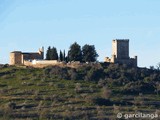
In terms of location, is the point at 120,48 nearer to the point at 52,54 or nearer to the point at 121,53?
the point at 121,53

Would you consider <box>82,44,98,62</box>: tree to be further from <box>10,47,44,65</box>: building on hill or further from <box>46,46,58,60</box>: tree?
<box>10,47,44,65</box>: building on hill

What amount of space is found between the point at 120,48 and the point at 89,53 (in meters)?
4.32

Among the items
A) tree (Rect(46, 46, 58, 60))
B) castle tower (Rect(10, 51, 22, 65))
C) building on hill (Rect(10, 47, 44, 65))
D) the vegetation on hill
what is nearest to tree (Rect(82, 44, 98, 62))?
the vegetation on hill

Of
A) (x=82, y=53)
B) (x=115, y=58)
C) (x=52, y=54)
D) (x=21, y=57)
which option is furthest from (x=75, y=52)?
(x=21, y=57)

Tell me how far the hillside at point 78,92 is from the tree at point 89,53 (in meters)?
2.35

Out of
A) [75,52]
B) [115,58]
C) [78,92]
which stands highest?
[75,52]

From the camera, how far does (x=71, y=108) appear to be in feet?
336

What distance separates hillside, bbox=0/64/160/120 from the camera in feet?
333

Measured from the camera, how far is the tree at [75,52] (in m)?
120

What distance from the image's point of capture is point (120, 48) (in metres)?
122

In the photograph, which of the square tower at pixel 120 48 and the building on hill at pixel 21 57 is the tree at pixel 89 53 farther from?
the building on hill at pixel 21 57

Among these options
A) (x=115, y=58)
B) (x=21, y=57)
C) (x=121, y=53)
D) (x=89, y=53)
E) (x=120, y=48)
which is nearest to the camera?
(x=89, y=53)

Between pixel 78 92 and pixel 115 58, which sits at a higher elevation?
pixel 115 58

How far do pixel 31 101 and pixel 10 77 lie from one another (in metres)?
12.8
